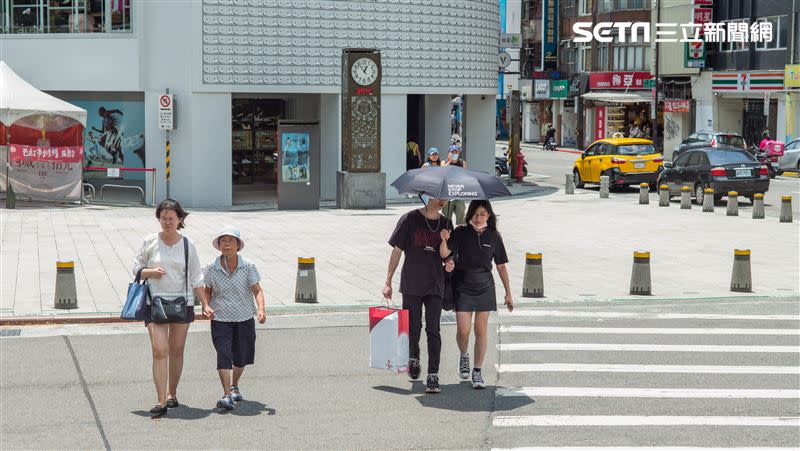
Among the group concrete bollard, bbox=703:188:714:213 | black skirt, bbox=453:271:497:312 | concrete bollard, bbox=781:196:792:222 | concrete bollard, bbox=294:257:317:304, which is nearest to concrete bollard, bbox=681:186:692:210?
concrete bollard, bbox=703:188:714:213

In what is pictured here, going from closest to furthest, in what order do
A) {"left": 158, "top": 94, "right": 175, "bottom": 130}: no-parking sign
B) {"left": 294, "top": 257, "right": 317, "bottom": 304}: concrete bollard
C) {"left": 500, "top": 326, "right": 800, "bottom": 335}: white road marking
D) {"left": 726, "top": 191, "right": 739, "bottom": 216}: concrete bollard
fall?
1. {"left": 500, "top": 326, "right": 800, "bottom": 335}: white road marking
2. {"left": 294, "top": 257, "right": 317, "bottom": 304}: concrete bollard
3. {"left": 726, "top": 191, "right": 739, "bottom": 216}: concrete bollard
4. {"left": 158, "top": 94, "right": 175, "bottom": 130}: no-parking sign

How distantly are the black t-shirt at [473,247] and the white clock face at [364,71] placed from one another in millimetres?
20611

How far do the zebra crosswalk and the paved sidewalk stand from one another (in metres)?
2.32

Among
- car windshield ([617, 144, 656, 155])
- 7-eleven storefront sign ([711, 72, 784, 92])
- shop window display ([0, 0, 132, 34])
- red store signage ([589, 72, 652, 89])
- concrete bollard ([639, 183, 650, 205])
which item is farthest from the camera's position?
red store signage ([589, 72, 652, 89])

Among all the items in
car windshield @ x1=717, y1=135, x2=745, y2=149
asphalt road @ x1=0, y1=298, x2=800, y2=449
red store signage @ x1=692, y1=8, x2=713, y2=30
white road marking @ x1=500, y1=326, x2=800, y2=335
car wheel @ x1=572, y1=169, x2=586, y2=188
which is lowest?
asphalt road @ x1=0, y1=298, x2=800, y2=449

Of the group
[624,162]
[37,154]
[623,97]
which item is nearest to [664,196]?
[624,162]

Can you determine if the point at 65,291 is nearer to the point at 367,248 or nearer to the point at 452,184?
the point at 452,184

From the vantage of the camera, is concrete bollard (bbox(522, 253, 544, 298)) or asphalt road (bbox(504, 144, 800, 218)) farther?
asphalt road (bbox(504, 144, 800, 218))

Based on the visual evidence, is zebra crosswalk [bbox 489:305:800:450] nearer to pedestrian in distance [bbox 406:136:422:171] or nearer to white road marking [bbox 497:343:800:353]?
white road marking [bbox 497:343:800:353]

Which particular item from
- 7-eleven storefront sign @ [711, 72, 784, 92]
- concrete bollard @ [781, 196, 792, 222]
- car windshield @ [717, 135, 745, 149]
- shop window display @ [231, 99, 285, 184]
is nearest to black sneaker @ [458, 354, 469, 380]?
concrete bollard @ [781, 196, 792, 222]

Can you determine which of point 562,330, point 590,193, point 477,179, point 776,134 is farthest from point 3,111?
point 776,134

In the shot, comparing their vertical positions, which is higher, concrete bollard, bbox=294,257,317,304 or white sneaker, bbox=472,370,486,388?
concrete bollard, bbox=294,257,317,304

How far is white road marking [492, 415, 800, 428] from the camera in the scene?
10.1 meters

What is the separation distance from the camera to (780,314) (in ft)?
53.3
